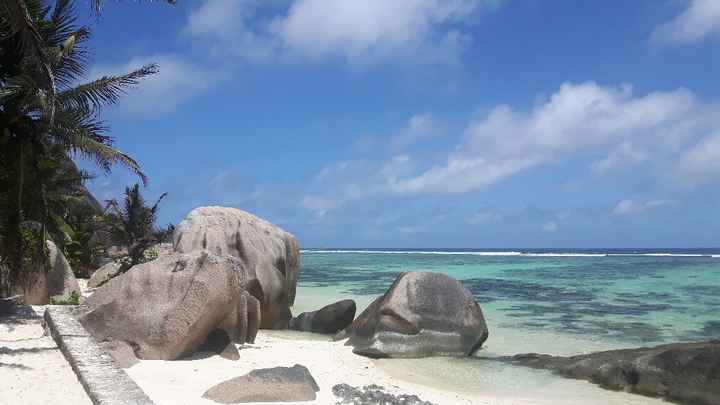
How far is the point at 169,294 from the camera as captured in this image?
8.35m

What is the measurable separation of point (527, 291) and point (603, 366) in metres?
15.3

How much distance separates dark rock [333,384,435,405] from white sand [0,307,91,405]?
2.92 metres

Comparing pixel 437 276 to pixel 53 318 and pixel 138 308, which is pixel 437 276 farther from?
pixel 53 318

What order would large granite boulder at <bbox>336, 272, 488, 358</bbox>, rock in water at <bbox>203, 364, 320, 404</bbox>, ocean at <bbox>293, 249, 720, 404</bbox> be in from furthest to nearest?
large granite boulder at <bbox>336, 272, 488, 358</bbox>
ocean at <bbox>293, 249, 720, 404</bbox>
rock in water at <bbox>203, 364, 320, 404</bbox>

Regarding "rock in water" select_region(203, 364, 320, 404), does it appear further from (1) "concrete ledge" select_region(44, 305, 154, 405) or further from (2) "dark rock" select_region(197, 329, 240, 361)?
(2) "dark rock" select_region(197, 329, 240, 361)

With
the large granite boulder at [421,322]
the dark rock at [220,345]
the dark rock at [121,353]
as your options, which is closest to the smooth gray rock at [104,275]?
the large granite boulder at [421,322]

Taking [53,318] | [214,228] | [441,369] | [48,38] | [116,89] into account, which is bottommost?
[441,369]

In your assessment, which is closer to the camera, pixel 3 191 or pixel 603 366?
pixel 603 366

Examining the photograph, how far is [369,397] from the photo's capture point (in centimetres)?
710

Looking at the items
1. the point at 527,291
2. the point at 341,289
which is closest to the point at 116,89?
the point at 341,289

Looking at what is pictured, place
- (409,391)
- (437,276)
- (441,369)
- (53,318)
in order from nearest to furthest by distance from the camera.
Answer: (409,391)
(53,318)
(441,369)
(437,276)

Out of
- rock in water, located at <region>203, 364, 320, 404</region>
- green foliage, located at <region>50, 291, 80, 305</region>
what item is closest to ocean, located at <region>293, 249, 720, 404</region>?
rock in water, located at <region>203, 364, 320, 404</region>

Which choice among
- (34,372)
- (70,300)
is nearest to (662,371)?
(34,372)

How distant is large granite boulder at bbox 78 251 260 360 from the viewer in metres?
8.12
